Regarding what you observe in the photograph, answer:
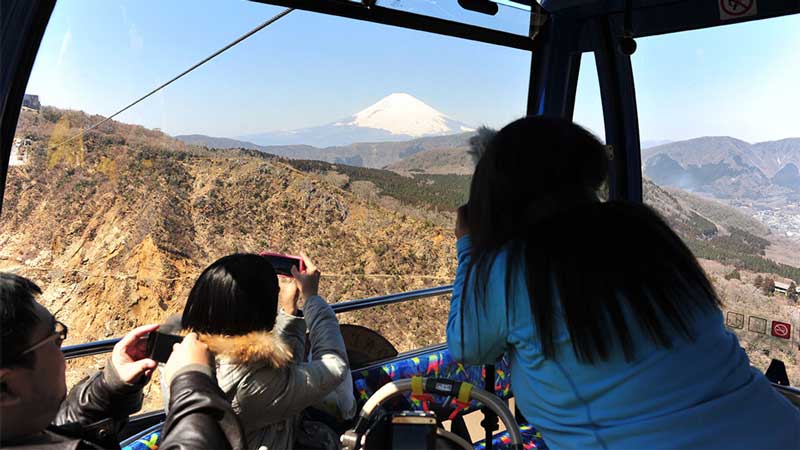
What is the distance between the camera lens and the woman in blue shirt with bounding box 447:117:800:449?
93 cm

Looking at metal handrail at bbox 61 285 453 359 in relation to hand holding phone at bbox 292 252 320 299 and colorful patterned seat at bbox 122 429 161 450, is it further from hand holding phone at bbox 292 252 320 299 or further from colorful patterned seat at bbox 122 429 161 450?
hand holding phone at bbox 292 252 320 299

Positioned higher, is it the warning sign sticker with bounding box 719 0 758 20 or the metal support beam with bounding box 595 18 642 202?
the warning sign sticker with bounding box 719 0 758 20

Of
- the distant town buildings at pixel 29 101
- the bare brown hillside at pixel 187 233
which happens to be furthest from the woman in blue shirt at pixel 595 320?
the bare brown hillside at pixel 187 233

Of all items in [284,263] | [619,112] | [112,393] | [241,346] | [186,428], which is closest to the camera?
[186,428]

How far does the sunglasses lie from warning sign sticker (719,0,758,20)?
111 inches

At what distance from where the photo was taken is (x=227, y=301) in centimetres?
132

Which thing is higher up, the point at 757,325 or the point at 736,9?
the point at 736,9

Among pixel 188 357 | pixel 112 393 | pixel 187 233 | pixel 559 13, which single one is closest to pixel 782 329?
pixel 559 13

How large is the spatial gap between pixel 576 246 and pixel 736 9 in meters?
2.09

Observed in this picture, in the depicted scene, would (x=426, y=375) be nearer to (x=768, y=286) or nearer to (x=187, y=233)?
(x=768, y=286)

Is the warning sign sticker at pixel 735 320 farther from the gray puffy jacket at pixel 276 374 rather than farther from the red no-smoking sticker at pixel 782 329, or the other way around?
the gray puffy jacket at pixel 276 374

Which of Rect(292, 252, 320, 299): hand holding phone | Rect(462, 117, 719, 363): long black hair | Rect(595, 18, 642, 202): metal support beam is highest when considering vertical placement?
Rect(595, 18, 642, 202): metal support beam

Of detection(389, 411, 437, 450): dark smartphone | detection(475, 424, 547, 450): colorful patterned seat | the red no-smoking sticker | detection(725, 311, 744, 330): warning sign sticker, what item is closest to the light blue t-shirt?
detection(389, 411, 437, 450): dark smartphone

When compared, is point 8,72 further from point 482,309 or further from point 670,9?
point 670,9
